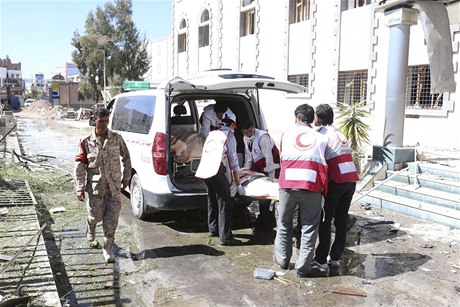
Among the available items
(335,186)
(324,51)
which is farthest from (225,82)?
(324,51)

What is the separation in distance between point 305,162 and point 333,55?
1104 cm

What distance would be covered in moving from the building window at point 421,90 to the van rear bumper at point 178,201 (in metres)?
7.82

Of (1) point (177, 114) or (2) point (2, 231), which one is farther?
(1) point (177, 114)

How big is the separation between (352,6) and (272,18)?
481cm

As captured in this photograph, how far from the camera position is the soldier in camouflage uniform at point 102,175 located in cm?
502

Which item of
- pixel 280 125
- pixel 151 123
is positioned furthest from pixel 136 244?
pixel 280 125

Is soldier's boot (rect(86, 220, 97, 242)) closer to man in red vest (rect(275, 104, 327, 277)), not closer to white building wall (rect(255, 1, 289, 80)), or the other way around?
man in red vest (rect(275, 104, 327, 277))

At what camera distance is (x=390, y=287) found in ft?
14.6

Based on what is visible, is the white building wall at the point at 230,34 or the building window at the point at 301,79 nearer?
the building window at the point at 301,79

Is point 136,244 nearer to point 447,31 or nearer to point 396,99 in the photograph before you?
point 396,99

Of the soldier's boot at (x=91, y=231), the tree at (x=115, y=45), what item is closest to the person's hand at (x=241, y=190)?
the soldier's boot at (x=91, y=231)

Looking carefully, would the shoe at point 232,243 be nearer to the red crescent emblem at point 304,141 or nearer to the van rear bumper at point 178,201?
the van rear bumper at point 178,201

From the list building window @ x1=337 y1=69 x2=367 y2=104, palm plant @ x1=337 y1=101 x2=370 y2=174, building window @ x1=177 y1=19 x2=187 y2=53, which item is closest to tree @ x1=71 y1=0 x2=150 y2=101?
building window @ x1=177 y1=19 x2=187 y2=53

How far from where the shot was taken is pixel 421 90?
38.3 ft
